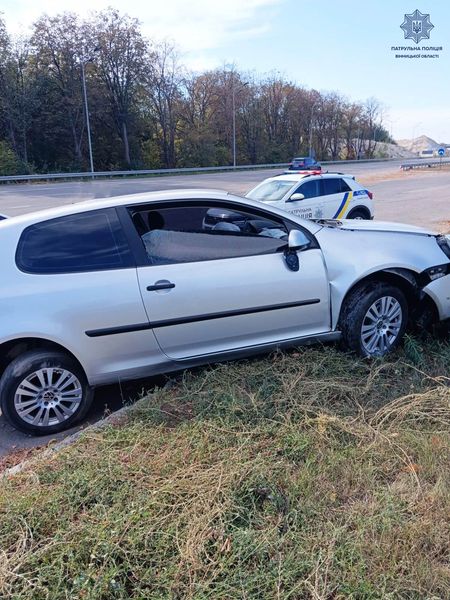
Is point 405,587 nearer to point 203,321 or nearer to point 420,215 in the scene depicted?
point 203,321

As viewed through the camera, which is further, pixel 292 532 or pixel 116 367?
pixel 116 367

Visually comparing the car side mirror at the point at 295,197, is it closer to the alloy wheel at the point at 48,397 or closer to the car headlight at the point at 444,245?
the car headlight at the point at 444,245

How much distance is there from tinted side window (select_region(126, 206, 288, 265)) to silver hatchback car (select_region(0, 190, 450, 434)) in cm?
1

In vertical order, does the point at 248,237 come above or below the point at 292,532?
above

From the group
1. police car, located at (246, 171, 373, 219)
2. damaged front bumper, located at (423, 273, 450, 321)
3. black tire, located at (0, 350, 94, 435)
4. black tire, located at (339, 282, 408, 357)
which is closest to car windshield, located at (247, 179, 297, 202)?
police car, located at (246, 171, 373, 219)

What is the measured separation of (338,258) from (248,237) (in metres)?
0.76

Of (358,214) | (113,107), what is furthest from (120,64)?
(358,214)

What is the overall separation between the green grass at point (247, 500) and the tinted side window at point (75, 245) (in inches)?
41.8

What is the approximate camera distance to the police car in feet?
35.3

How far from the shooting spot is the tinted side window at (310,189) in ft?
36.2

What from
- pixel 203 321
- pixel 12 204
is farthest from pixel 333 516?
pixel 12 204

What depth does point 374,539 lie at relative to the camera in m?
2.20

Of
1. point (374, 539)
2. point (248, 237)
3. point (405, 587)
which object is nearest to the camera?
point (405, 587)

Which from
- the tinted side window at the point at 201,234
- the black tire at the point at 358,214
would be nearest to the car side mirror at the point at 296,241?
the tinted side window at the point at 201,234
